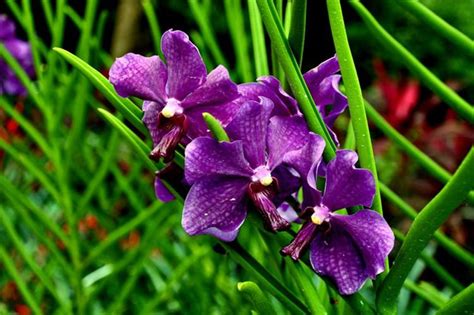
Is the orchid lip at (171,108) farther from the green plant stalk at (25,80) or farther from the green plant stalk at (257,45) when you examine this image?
the green plant stalk at (25,80)

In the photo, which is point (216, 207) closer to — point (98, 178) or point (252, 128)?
point (252, 128)

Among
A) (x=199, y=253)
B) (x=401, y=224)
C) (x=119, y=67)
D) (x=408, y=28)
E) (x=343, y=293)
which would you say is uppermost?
(x=119, y=67)

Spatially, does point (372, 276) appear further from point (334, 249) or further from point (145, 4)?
point (145, 4)

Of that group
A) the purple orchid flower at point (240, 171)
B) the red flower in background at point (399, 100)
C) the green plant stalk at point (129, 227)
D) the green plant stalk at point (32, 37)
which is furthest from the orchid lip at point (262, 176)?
the red flower in background at point (399, 100)

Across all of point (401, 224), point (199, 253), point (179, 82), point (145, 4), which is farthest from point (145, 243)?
point (401, 224)

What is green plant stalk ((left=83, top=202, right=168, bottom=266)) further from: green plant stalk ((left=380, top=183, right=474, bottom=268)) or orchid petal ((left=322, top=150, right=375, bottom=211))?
orchid petal ((left=322, top=150, right=375, bottom=211))

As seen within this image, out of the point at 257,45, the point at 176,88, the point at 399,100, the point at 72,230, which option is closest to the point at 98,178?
the point at 72,230

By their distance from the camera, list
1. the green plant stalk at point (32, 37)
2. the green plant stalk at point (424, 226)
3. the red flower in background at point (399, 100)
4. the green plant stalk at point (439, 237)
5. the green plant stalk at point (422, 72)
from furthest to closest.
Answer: the red flower in background at point (399, 100)
the green plant stalk at point (32, 37)
the green plant stalk at point (439, 237)
the green plant stalk at point (422, 72)
the green plant stalk at point (424, 226)
